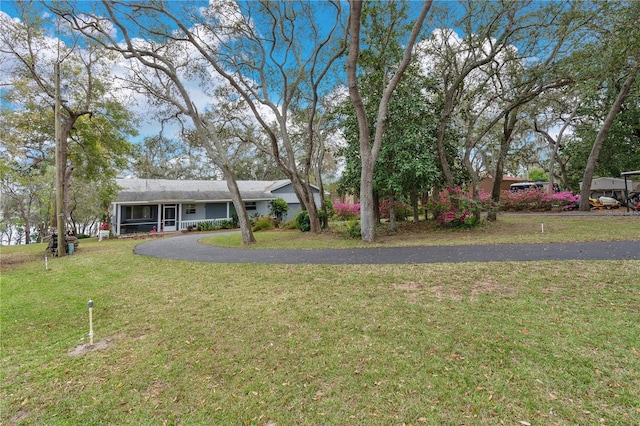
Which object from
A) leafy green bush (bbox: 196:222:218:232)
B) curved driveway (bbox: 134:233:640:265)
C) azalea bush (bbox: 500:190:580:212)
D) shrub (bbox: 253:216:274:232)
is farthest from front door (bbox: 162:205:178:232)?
azalea bush (bbox: 500:190:580:212)

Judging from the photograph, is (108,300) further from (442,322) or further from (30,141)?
(30,141)

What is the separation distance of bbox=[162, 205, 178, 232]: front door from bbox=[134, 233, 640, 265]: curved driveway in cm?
1233

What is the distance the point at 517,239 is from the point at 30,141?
22.4 meters

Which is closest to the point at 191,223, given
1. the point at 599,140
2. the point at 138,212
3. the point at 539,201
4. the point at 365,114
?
the point at 138,212

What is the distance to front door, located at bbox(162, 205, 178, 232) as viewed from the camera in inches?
854

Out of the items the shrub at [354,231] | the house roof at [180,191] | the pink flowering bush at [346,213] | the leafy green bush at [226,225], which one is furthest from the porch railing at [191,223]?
the shrub at [354,231]

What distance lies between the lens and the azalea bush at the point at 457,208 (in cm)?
1298

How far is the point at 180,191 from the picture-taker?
73.8 feet

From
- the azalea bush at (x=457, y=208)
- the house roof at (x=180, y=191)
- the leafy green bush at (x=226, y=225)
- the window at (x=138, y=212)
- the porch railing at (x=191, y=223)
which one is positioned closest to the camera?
the azalea bush at (x=457, y=208)

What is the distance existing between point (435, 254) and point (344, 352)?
18.6 feet

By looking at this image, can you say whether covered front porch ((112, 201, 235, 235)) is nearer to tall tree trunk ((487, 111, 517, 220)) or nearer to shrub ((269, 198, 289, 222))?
shrub ((269, 198, 289, 222))

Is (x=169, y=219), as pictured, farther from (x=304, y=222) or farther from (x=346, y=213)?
(x=346, y=213)

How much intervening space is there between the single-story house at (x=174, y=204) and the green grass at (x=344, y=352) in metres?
15.9

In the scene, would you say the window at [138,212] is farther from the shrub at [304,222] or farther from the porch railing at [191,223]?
the shrub at [304,222]
